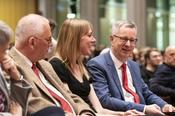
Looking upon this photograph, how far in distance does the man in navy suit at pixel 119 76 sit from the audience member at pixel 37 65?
0.52m

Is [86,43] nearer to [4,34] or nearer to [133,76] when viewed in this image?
[133,76]

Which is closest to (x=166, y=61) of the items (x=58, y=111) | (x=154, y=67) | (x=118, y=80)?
(x=154, y=67)

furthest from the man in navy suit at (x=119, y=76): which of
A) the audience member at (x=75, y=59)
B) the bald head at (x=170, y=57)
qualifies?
the bald head at (x=170, y=57)

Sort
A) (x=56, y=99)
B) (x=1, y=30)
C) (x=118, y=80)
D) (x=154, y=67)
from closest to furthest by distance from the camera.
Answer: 1. (x=1, y=30)
2. (x=56, y=99)
3. (x=118, y=80)
4. (x=154, y=67)

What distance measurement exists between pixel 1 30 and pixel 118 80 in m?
1.69

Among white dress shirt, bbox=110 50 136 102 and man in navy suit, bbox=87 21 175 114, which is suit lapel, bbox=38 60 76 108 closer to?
man in navy suit, bbox=87 21 175 114

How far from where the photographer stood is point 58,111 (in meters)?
2.70

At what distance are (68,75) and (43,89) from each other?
2.06ft

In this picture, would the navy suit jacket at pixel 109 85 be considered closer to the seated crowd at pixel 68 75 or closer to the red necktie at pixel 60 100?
the seated crowd at pixel 68 75

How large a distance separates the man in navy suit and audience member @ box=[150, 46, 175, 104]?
1194 millimetres

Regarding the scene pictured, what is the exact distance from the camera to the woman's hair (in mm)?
3648

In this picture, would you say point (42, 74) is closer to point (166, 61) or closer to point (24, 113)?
point (24, 113)

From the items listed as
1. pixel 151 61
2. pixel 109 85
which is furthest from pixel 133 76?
pixel 151 61

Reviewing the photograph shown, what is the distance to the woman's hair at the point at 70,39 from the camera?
365cm
